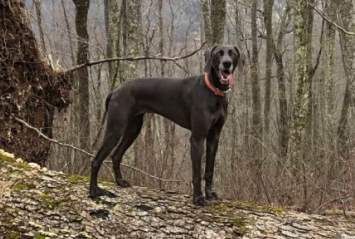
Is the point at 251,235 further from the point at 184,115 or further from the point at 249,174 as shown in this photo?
the point at 249,174

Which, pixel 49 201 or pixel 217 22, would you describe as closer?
pixel 49 201

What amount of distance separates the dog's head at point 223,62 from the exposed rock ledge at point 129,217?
1.13m

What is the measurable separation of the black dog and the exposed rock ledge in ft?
0.78

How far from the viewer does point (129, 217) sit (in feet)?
12.1

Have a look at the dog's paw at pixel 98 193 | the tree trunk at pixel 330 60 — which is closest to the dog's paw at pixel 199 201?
the dog's paw at pixel 98 193

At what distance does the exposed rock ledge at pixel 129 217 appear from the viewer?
349cm

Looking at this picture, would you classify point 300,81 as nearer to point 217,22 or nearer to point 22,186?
point 217,22

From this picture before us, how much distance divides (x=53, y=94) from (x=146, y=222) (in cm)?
276

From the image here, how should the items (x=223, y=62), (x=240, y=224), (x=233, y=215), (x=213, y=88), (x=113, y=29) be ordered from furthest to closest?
(x=113, y=29), (x=213, y=88), (x=223, y=62), (x=233, y=215), (x=240, y=224)

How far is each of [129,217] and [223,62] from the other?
1.52m

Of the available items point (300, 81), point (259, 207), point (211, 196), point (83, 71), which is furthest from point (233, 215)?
point (83, 71)

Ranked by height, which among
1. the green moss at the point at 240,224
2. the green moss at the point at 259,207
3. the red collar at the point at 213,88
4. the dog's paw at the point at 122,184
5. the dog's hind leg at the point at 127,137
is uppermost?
the red collar at the point at 213,88

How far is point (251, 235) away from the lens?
3.53 m

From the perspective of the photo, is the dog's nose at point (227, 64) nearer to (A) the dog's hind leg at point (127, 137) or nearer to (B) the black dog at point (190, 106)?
(B) the black dog at point (190, 106)
